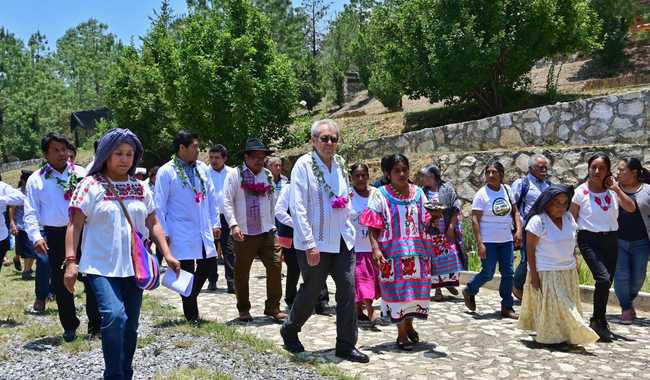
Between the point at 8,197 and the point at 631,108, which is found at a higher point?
the point at 631,108

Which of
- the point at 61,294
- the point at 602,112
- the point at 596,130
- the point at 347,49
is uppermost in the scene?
the point at 347,49

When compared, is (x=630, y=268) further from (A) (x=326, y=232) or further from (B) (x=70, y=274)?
(B) (x=70, y=274)

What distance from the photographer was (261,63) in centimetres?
1638

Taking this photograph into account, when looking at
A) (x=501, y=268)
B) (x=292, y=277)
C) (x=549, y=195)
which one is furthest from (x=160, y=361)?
(x=501, y=268)

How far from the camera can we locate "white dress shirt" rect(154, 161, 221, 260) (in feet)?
21.2

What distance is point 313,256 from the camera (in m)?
5.31

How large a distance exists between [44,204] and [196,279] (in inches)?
63.7

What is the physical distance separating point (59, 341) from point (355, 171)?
330 cm

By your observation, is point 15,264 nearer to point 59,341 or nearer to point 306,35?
point 59,341

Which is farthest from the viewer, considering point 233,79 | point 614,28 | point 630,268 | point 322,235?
point 614,28

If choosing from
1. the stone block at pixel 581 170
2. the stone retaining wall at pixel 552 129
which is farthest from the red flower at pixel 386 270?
the stone retaining wall at pixel 552 129

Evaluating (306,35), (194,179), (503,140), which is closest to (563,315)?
(194,179)

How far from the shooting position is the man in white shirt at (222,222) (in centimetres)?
918

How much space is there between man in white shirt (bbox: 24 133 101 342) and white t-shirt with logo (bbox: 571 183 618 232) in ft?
15.7
